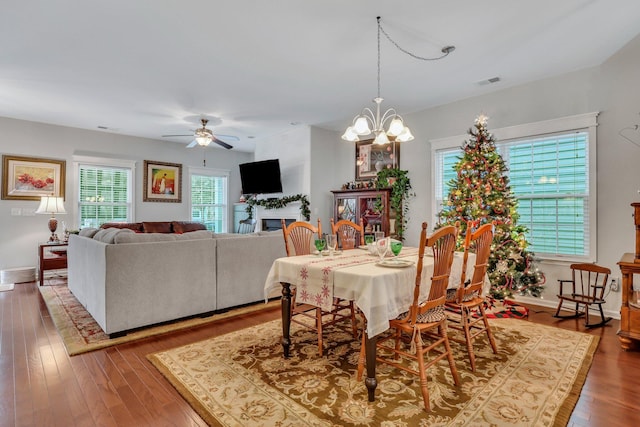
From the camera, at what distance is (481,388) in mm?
2111

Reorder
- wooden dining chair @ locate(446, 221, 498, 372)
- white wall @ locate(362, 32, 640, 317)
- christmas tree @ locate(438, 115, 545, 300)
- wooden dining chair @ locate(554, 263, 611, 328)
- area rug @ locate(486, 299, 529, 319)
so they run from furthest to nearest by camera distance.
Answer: christmas tree @ locate(438, 115, 545, 300) → area rug @ locate(486, 299, 529, 319) → white wall @ locate(362, 32, 640, 317) → wooden dining chair @ locate(554, 263, 611, 328) → wooden dining chair @ locate(446, 221, 498, 372)

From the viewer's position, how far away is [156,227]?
6613mm

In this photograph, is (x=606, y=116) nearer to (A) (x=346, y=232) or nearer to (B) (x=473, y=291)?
(B) (x=473, y=291)

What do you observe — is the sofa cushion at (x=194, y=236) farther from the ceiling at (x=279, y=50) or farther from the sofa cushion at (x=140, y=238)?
the ceiling at (x=279, y=50)

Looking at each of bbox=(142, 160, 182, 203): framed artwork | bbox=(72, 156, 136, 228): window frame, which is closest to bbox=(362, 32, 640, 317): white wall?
bbox=(142, 160, 182, 203): framed artwork

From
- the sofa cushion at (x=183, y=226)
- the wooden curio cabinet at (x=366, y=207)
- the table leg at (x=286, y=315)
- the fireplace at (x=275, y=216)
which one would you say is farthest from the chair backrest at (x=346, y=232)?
the sofa cushion at (x=183, y=226)

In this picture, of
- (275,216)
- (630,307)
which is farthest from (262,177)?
(630,307)

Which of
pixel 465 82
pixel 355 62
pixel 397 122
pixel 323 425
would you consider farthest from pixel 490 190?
pixel 323 425

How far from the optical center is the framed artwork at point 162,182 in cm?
711

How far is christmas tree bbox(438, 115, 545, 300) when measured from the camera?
3805 mm

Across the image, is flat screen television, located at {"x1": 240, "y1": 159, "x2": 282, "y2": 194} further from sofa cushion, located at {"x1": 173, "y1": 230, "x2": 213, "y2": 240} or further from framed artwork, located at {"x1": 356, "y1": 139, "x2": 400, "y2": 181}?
sofa cushion, located at {"x1": 173, "y1": 230, "x2": 213, "y2": 240}

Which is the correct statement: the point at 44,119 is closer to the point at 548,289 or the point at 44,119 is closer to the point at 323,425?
the point at 323,425

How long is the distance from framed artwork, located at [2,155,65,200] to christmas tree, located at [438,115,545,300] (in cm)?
672

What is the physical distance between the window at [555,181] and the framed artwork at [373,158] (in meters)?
1.60
